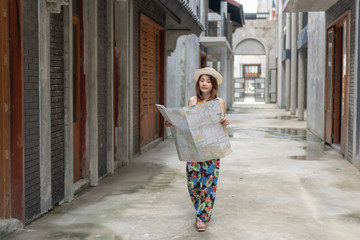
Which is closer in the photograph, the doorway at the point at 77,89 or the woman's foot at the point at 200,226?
the woman's foot at the point at 200,226

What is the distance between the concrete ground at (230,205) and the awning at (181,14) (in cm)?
273

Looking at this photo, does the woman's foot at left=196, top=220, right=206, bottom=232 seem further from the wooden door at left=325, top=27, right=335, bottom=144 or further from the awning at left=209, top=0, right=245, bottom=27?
the awning at left=209, top=0, right=245, bottom=27

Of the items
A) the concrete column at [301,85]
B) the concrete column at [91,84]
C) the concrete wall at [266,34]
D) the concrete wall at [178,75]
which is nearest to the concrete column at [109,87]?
the concrete column at [91,84]

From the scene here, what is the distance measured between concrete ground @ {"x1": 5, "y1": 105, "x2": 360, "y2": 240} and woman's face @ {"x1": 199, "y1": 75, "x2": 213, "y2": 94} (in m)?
1.30

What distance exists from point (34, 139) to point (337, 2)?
7.60 metres

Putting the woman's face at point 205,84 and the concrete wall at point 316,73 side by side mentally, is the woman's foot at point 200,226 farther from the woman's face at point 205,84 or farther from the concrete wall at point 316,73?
the concrete wall at point 316,73

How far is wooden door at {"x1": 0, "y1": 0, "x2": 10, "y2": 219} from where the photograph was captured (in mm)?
4129

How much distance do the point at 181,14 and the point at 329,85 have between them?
12.9 ft

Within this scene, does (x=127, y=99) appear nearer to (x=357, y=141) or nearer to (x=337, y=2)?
(x=357, y=141)

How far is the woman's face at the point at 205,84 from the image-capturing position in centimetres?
447

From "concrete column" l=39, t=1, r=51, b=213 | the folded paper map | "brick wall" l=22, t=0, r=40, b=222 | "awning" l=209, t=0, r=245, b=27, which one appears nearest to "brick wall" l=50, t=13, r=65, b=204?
"concrete column" l=39, t=1, r=51, b=213

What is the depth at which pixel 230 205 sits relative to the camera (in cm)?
542

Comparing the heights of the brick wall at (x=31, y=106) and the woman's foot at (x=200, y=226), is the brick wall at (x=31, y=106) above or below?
above

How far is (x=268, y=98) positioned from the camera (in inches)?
1447
